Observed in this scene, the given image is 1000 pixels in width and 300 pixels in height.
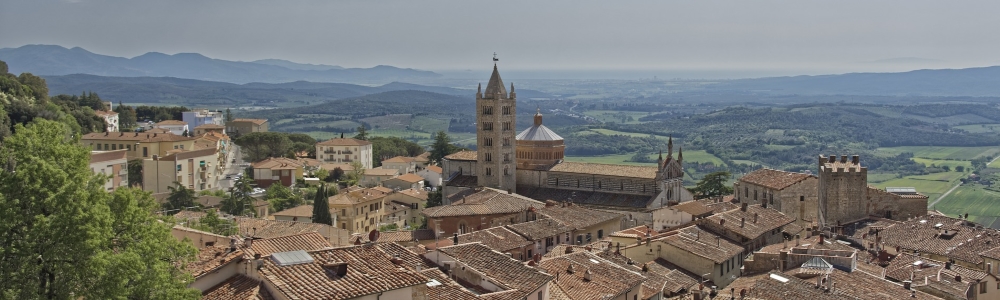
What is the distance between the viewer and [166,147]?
79188 millimetres

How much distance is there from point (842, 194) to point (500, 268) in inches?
1321

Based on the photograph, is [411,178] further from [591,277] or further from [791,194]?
[591,277]

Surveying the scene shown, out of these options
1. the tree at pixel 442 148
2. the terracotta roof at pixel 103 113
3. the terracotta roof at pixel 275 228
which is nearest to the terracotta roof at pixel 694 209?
the terracotta roof at pixel 275 228

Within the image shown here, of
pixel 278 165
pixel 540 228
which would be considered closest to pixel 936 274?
pixel 540 228

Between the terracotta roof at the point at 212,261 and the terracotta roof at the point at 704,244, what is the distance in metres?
18.1

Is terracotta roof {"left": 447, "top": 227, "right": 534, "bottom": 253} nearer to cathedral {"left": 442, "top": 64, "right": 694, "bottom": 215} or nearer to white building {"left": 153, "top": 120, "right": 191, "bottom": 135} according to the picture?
cathedral {"left": 442, "top": 64, "right": 694, "bottom": 215}

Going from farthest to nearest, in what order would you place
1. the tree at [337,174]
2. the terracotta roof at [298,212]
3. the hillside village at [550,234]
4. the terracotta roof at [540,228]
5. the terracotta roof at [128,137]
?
→ the tree at [337,174], the terracotta roof at [128,137], the terracotta roof at [298,212], the terracotta roof at [540,228], the hillside village at [550,234]

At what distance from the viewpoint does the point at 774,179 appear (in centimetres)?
5516

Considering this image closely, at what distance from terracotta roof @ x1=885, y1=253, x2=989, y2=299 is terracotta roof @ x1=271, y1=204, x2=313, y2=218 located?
33.9 meters

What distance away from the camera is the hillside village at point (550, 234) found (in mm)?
17688

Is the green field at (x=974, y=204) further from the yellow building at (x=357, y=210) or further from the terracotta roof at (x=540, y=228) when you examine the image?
the terracotta roof at (x=540, y=228)

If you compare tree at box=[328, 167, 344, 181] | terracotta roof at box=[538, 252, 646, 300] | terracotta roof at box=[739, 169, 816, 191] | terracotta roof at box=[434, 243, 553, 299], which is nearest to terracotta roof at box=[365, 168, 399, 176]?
tree at box=[328, 167, 344, 181]

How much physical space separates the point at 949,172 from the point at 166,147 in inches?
4762

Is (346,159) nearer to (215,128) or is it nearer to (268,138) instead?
(268,138)
